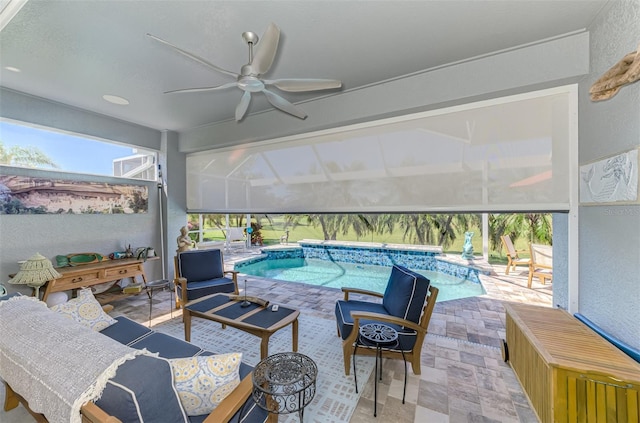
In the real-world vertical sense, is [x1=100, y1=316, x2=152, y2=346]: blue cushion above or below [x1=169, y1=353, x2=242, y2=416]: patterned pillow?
below

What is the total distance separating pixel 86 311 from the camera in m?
2.36

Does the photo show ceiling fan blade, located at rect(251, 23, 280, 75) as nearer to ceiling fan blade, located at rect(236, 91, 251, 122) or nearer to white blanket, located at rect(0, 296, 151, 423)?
ceiling fan blade, located at rect(236, 91, 251, 122)

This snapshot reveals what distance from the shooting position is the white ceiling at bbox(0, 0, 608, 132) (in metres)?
2.02

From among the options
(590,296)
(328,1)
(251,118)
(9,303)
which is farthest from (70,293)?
(590,296)

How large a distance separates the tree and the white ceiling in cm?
85

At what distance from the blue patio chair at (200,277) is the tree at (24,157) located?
95.0 inches

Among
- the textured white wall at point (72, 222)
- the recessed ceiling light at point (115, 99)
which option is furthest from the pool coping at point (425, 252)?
the recessed ceiling light at point (115, 99)

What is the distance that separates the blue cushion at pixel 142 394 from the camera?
104 centimetres

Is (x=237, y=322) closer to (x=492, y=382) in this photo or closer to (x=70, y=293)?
(x=492, y=382)

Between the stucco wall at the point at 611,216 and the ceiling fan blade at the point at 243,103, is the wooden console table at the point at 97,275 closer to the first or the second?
the ceiling fan blade at the point at 243,103

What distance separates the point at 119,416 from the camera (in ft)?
3.43

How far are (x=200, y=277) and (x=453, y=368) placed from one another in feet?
12.2

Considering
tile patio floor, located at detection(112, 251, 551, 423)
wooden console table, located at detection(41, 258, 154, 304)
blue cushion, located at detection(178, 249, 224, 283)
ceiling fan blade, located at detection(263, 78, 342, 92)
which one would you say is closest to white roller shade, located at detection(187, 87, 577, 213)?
blue cushion, located at detection(178, 249, 224, 283)

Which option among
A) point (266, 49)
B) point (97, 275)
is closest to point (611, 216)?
point (266, 49)
